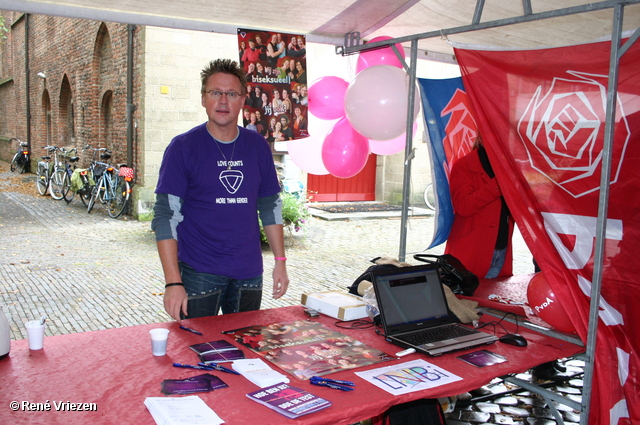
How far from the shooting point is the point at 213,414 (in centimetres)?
167

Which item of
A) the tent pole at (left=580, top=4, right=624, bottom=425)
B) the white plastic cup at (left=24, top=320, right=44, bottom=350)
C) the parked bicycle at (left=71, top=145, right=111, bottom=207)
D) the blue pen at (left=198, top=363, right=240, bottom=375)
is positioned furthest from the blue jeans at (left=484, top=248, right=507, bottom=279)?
the parked bicycle at (left=71, top=145, right=111, bottom=207)

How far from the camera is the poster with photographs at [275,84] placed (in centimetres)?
412

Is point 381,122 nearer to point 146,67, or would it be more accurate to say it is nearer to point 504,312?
point 504,312

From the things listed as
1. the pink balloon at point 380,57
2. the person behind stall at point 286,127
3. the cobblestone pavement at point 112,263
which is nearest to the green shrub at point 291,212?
the cobblestone pavement at point 112,263

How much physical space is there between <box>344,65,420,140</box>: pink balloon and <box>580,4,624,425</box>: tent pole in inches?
63.8

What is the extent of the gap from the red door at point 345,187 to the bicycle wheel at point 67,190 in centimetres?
571

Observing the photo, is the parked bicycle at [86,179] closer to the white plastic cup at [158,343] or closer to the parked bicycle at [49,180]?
the parked bicycle at [49,180]

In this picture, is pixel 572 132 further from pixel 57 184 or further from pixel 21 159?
pixel 21 159

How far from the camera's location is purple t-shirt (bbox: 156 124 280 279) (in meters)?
2.62

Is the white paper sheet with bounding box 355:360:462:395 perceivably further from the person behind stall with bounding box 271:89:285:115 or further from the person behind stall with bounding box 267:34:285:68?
the person behind stall with bounding box 267:34:285:68

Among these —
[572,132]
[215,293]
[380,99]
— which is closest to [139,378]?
[215,293]

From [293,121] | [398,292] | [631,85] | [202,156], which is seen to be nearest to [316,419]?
[398,292]

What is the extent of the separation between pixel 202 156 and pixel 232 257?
1.69ft

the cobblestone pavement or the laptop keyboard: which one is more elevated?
the laptop keyboard
